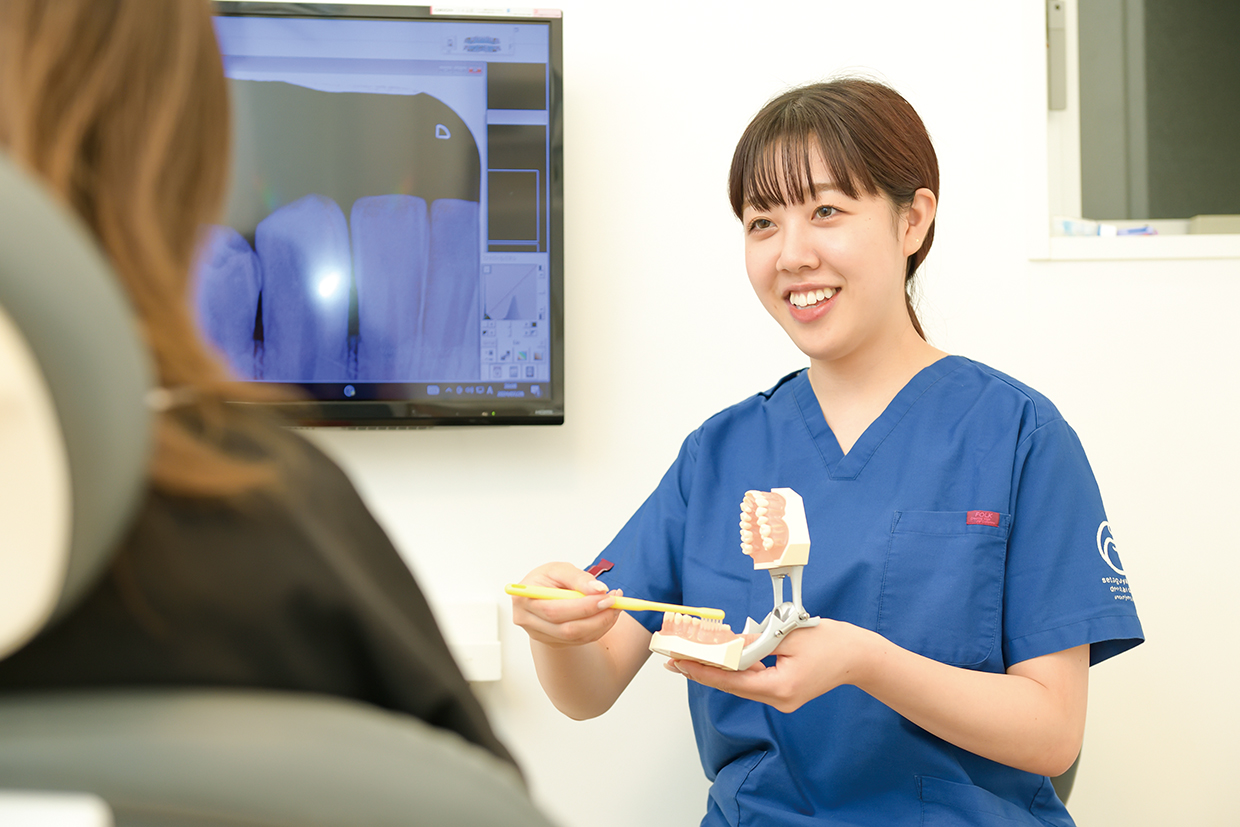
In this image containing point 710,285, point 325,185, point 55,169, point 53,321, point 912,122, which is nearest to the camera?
point 53,321

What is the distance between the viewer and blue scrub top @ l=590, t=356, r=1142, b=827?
105 cm

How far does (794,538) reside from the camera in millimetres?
940

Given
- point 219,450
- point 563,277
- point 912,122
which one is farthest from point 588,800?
point 219,450

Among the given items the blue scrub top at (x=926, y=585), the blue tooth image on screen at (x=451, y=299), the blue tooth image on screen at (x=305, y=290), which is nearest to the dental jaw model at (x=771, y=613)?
the blue scrub top at (x=926, y=585)

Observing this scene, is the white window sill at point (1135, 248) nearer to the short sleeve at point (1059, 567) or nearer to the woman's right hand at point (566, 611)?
the short sleeve at point (1059, 567)

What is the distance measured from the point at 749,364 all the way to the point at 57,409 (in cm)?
144

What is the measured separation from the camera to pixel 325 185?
150 centimetres

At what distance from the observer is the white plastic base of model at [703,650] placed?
36.2 inches

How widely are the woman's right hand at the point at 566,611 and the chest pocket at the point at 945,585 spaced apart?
32cm

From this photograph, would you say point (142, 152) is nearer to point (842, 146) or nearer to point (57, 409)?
point (57, 409)

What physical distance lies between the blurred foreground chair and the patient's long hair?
0.07m

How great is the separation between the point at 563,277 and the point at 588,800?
2.81ft

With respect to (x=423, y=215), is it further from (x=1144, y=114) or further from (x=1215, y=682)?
(x=1215, y=682)

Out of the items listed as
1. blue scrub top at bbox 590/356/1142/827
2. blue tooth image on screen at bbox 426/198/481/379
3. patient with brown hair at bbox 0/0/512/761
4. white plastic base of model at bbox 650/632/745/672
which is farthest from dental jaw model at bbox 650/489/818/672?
blue tooth image on screen at bbox 426/198/481/379
